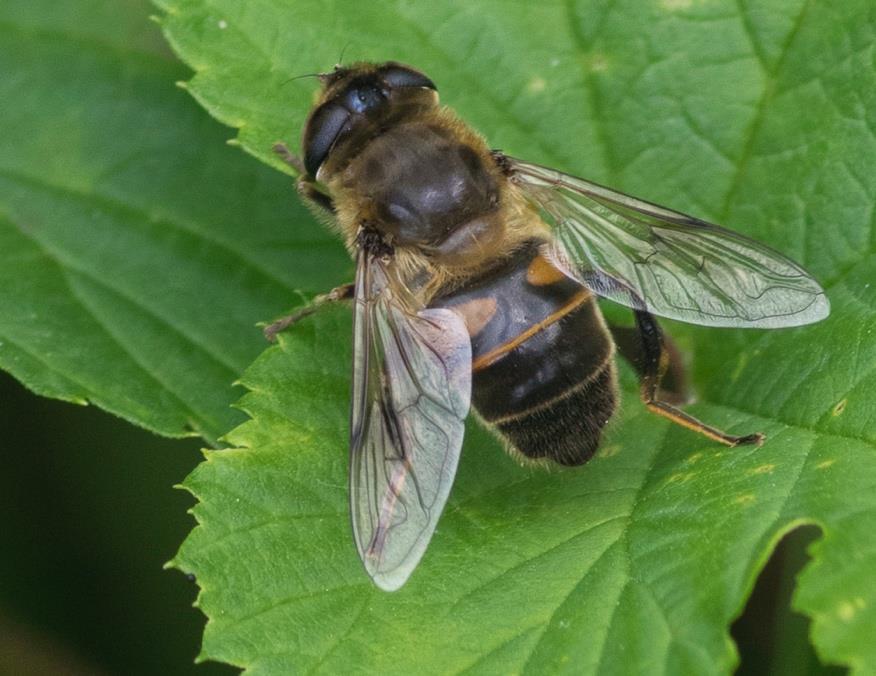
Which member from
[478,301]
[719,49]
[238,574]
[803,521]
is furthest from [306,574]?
[719,49]

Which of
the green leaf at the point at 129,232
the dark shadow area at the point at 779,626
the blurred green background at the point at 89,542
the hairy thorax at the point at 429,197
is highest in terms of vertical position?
the hairy thorax at the point at 429,197

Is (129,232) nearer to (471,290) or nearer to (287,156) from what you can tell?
(287,156)

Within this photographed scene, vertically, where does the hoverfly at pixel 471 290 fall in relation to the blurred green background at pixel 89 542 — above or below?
above

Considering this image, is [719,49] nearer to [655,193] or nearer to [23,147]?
[655,193]

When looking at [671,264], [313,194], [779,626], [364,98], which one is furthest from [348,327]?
[779,626]

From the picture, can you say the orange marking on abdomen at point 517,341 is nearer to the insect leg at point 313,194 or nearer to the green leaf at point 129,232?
the insect leg at point 313,194

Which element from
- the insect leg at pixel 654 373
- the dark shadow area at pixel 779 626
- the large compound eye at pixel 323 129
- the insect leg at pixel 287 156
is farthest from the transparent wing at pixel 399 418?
the dark shadow area at pixel 779 626

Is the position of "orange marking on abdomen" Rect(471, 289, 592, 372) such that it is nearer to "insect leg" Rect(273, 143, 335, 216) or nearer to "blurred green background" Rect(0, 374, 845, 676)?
"insect leg" Rect(273, 143, 335, 216)
